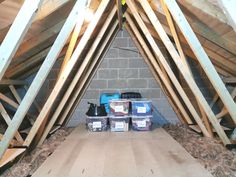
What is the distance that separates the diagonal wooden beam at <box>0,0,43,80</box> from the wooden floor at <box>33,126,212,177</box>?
1295 millimetres

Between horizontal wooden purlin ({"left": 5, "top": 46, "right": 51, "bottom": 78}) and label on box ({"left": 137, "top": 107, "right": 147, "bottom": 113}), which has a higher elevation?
horizontal wooden purlin ({"left": 5, "top": 46, "right": 51, "bottom": 78})

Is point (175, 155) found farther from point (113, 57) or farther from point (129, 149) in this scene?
point (113, 57)

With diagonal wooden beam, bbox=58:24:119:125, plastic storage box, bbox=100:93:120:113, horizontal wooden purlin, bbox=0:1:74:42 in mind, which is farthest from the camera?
plastic storage box, bbox=100:93:120:113

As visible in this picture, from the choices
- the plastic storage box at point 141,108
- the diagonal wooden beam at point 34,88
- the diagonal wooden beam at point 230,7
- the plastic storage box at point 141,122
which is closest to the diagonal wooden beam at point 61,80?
the diagonal wooden beam at point 34,88

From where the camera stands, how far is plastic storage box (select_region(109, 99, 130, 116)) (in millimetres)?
4730

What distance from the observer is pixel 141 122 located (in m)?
4.75

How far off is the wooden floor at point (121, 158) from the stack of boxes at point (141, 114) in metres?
0.34

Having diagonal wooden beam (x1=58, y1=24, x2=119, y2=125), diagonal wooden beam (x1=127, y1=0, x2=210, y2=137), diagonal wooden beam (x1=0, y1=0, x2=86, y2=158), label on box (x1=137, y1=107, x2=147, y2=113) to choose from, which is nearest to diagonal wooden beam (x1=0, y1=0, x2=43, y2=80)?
diagonal wooden beam (x1=0, y1=0, x2=86, y2=158)

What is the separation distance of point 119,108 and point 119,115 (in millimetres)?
117

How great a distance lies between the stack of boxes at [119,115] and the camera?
4.73 metres

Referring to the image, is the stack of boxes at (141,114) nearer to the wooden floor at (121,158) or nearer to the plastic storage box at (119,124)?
the plastic storage box at (119,124)

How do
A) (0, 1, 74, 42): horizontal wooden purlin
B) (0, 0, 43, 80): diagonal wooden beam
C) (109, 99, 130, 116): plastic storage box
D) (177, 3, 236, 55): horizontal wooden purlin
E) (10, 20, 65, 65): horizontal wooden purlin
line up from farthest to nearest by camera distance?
(109, 99, 130, 116): plastic storage box < (10, 20, 65, 65): horizontal wooden purlin < (177, 3, 236, 55): horizontal wooden purlin < (0, 1, 74, 42): horizontal wooden purlin < (0, 0, 43, 80): diagonal wooden beam

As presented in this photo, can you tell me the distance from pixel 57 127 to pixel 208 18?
337cm

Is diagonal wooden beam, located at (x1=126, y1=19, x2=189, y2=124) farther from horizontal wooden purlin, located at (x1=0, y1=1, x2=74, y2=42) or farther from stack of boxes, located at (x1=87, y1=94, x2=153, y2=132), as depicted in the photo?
horizontal wooden purlin, located at (x1=0, y1=1, x2=74, y2=42)
